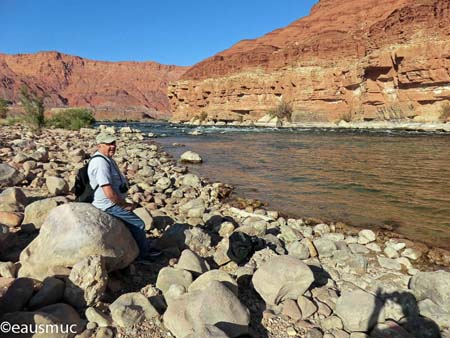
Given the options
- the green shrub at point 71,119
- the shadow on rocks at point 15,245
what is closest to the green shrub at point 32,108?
the green shrub at point 71,119

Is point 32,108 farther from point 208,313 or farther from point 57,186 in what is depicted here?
point 208,313

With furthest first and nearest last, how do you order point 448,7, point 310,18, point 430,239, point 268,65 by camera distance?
point 310,18 → point 268,65 → point 448,7 → point 430,239

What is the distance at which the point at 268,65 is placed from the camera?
66688 mm

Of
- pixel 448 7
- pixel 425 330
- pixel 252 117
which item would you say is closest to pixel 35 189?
pixel 425 330

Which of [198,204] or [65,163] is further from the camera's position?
[65,163]

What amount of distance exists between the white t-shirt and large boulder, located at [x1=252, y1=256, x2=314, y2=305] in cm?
190

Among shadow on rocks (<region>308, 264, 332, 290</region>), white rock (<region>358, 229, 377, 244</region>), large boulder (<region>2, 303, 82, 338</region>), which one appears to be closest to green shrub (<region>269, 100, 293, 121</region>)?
white rock (<region>358, 229, 377, 244</region>)

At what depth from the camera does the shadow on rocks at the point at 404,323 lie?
8.77 ft

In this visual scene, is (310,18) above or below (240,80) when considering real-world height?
above

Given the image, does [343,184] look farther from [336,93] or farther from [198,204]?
[336,93]

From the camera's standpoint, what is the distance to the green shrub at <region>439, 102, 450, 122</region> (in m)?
37.8

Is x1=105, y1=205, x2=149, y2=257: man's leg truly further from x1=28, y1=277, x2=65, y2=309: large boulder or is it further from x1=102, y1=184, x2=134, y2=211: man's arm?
x1=28, y1=277, x2=65, y2=309: large boulder

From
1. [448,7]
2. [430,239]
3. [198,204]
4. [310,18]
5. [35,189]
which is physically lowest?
[430,239]

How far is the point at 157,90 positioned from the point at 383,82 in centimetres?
16693
